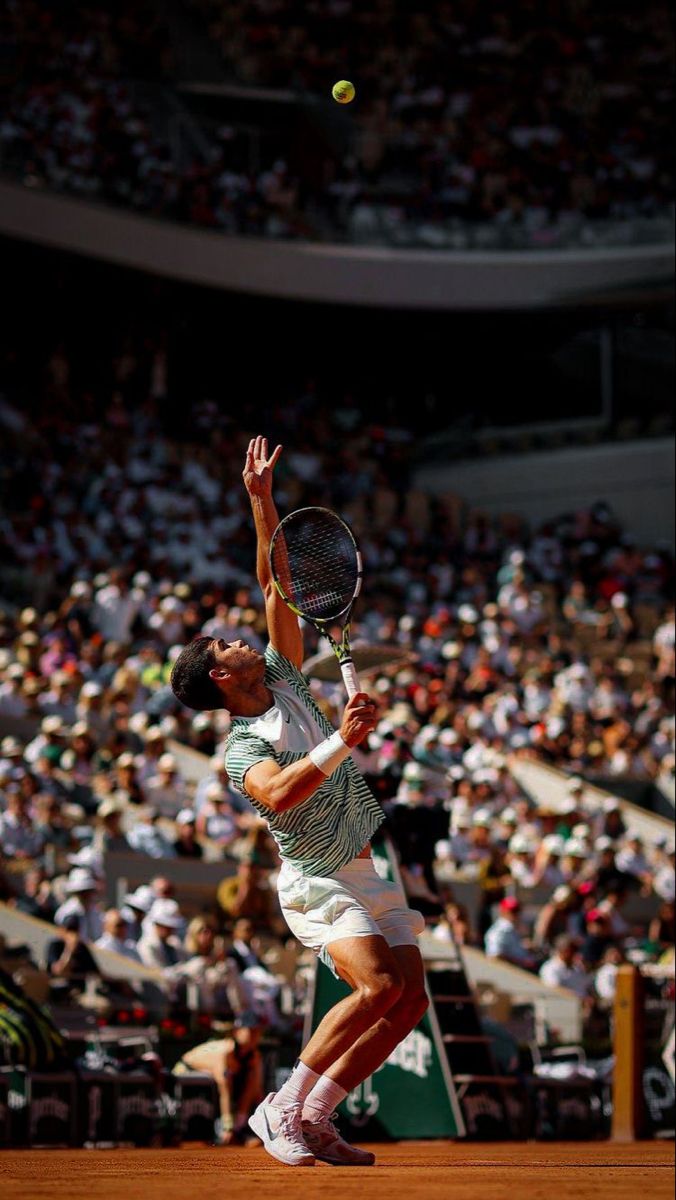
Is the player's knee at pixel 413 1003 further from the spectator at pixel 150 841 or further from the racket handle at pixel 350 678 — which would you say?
the spectator at pixel 150 841

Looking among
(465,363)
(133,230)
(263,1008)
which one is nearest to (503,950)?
(263,1008)

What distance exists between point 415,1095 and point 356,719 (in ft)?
15.0

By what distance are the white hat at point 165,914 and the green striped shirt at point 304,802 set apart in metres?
7.37

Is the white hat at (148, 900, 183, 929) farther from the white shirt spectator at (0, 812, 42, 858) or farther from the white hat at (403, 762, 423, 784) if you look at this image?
the white hat at (403, 762, 423, 784)

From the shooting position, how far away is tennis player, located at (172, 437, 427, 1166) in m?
6.28

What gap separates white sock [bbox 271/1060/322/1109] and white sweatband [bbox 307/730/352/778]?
1.01 metres

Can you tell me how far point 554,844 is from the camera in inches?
691

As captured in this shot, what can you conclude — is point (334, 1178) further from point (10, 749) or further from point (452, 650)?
point (452, 650)

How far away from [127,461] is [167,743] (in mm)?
8237

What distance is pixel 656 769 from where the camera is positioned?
19984 mm

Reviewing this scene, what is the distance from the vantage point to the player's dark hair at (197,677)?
6.44 m

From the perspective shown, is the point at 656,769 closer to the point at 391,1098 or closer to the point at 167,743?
the point at 167,743

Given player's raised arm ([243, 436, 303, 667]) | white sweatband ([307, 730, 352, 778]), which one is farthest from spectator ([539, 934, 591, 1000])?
white sweatband ([307, 730, 352, 778])

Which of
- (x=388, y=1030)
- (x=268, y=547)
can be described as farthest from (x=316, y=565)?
(x=388, y=1030)
